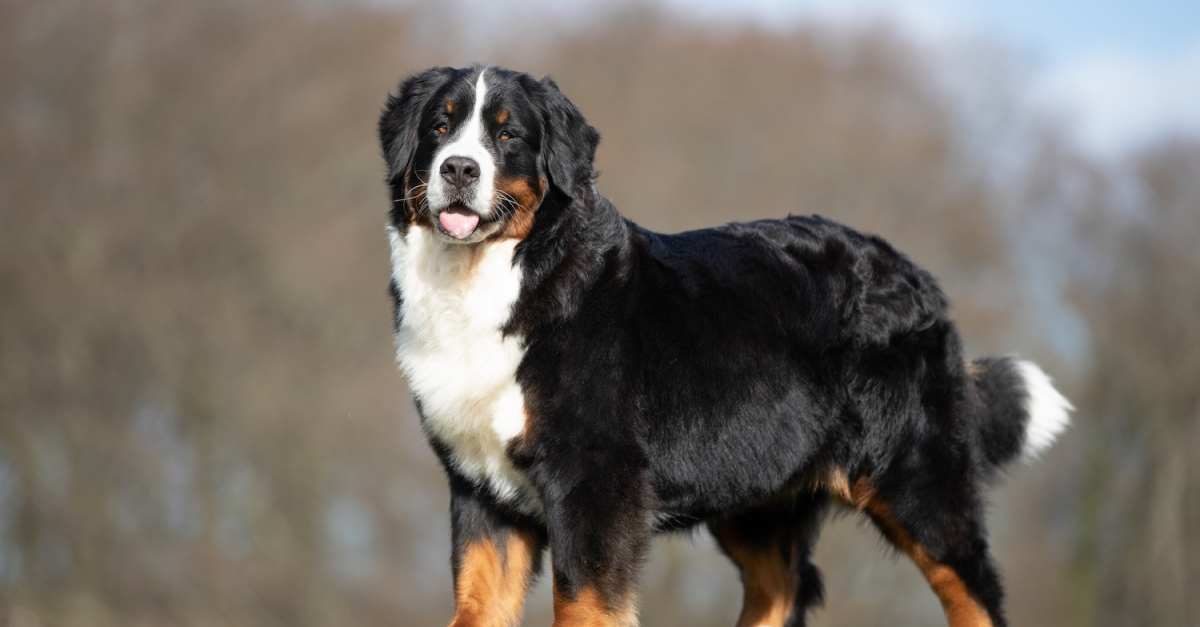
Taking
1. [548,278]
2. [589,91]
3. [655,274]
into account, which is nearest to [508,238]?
[548,278]

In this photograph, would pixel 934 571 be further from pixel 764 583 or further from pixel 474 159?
pixel 474 159

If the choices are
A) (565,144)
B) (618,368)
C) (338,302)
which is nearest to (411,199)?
(565,144)

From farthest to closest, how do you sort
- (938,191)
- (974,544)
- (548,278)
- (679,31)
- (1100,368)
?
1. (679,31)
2. (938,191)
3. (1100,368)
4. (974,544)
5. (548,278)

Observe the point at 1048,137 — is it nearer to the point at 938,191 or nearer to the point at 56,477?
the point at 938,191

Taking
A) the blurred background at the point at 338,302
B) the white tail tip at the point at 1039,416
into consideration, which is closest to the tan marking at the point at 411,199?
the white tail tip at the point at 1039,416

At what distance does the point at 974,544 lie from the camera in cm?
584

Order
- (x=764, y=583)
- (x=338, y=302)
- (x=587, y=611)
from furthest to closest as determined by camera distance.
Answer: (x=338, y=302), (x=764, y=583), (x=587, y=611)

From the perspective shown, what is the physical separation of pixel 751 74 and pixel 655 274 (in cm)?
2192

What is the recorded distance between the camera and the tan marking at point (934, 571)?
228 inches

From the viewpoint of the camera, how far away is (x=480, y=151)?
506 cm

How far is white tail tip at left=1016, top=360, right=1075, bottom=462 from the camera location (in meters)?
6.29

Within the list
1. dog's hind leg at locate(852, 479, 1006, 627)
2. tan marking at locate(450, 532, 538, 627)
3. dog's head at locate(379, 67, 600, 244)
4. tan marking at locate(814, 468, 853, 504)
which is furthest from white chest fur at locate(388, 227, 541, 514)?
dog's hind leg at locate(852, 479, 1006, 627)

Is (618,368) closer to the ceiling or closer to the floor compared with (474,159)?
closer to the floor

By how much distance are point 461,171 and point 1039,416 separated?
3172 millimetres
